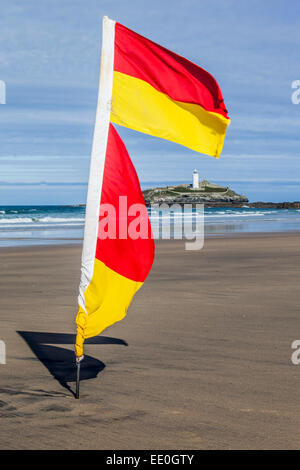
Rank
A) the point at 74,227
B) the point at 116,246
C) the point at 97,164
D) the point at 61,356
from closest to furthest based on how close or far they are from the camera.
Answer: the point at 97,164 → the point at 116,246 → the point at 61,356 → the point at 74,227

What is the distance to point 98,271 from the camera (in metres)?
4.82

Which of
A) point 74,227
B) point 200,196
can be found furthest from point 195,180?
point 74,227

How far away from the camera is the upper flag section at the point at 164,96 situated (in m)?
4.87

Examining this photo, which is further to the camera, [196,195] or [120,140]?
[196,195]

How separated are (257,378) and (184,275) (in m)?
7.98

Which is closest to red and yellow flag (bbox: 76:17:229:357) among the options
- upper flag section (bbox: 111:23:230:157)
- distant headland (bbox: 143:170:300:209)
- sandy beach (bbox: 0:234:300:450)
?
upper flag section (bbox: 111:23:230:157)

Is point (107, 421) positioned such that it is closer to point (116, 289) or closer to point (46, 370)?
point (116, 289)

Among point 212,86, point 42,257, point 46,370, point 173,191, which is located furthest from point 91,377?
point 173,191

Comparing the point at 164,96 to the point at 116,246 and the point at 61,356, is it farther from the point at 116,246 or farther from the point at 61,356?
the point at 61,356

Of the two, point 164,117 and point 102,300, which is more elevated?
point 164,117

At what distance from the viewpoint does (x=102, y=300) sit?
4.92m

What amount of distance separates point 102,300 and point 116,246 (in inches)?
18.8

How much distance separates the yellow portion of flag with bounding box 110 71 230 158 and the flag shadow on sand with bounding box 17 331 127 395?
2414 millimetres

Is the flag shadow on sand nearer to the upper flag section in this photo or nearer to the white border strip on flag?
the white border strip on flag
